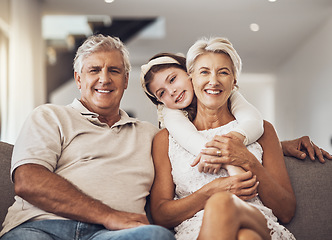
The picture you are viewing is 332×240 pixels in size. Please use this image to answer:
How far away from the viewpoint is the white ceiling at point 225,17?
5801 mm

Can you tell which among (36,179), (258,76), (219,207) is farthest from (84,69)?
(258,76)

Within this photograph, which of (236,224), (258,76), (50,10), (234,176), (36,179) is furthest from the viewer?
(258,76)

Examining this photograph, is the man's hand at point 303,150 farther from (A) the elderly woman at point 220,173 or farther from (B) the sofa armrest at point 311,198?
(A) the elderly woman at point 220,173

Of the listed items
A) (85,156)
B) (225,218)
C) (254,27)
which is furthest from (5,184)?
(254,27)

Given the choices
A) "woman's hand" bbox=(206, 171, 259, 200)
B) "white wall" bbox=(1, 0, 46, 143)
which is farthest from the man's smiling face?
"white wall" bbox=(1, 0, 46, 143)

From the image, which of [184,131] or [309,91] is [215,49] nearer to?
[184,131]

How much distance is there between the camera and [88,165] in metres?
1.68

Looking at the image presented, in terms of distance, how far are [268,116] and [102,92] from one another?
8998 mm

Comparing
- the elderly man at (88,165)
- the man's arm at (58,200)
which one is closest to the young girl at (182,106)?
the elderly man at (88,165)

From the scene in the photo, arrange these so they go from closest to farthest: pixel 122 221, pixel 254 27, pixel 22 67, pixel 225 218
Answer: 1. pixel 225 218
2. pixel 122 221
3. pixel 22 67
4. pixel 254 27

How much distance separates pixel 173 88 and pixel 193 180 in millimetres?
478

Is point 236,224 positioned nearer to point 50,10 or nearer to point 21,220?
point 21,220

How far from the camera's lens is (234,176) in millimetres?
1617

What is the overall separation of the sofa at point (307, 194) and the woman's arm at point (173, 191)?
1.19ft
